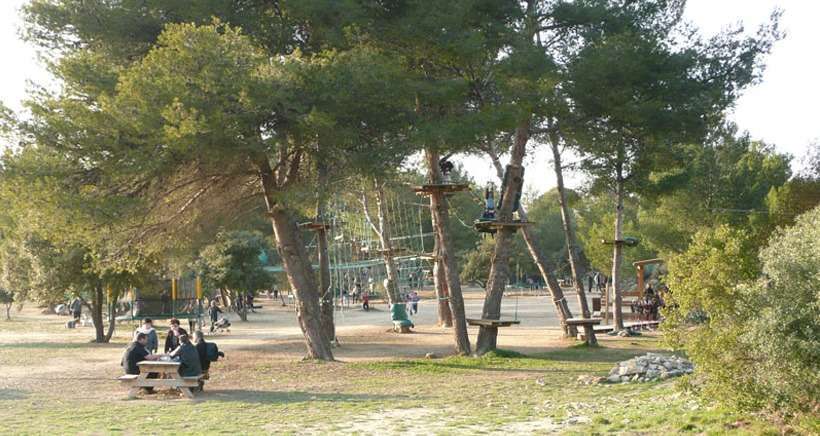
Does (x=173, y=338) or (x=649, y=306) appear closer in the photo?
(x=173, y=338)

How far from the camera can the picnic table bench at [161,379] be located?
13.4 metres

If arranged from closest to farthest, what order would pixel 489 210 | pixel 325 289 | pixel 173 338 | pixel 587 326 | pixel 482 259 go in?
pixel 173 338, pixel 489 210, pixel 587 326, pixel 325 289, pixel 482 259

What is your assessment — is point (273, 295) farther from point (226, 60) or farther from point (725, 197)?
point (226, 60)

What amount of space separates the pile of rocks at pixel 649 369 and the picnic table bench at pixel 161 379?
656cm

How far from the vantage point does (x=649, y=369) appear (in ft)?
44.5

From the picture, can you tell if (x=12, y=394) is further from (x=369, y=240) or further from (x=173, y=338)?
(x=369, y=240)

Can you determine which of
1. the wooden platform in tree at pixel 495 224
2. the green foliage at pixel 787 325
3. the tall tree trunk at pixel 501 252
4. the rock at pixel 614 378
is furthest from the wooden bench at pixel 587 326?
the green foliage at pixel 787 325

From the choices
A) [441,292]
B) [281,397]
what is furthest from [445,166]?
[441,292]

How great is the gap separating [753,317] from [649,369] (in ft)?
19.8

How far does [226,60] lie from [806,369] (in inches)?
435

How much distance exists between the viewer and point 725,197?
35.9 m

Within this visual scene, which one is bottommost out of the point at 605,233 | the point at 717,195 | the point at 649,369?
the point at 649,369

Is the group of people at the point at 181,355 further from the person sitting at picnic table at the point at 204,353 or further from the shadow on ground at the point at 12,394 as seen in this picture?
the shadow on ground at the point at 12,394

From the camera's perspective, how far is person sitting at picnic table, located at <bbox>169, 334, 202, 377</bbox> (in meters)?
13.4
